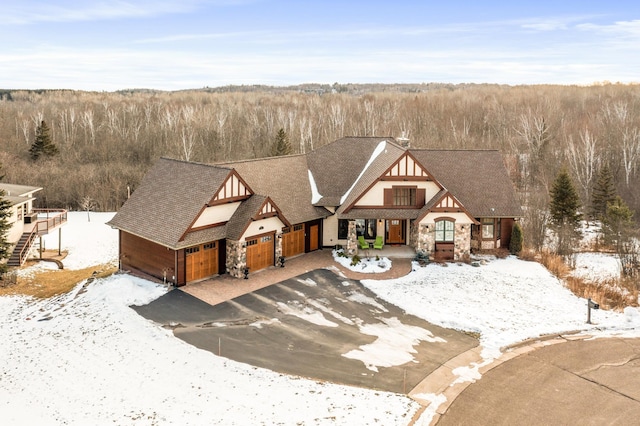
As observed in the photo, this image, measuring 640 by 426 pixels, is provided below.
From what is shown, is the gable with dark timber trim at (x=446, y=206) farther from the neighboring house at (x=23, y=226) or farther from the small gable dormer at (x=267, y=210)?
the neighboring house at (x=23, y=226)

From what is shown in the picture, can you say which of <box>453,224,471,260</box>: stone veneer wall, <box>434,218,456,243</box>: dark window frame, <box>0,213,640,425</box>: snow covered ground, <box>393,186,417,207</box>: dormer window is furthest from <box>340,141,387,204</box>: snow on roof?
<box>0,213,640,425</box>: snow covered ground

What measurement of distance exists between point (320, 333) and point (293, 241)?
10.2 metres

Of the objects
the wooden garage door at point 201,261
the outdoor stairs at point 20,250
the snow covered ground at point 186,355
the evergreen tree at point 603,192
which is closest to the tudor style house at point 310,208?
the wooden garage door at point 201,261

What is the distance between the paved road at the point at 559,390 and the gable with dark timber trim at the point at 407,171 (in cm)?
1317

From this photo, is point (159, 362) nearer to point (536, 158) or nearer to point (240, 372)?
point (240, 372)

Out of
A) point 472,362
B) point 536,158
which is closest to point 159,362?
point 472,362

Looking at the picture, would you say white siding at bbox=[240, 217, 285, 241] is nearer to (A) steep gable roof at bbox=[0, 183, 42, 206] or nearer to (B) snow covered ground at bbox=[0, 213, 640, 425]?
(B) snow covered ground at bbox=[0, 213, 640, 425]

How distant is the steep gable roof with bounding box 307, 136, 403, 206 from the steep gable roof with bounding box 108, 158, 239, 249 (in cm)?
725

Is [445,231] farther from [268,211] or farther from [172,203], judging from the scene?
[172,203]

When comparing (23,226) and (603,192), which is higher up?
(603,192)

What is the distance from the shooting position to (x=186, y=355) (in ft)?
57.2

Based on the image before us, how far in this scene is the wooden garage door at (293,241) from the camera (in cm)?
2870

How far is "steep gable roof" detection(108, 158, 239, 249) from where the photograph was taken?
24172 millimetres

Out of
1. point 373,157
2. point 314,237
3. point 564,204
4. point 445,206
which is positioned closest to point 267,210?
point 314,237
